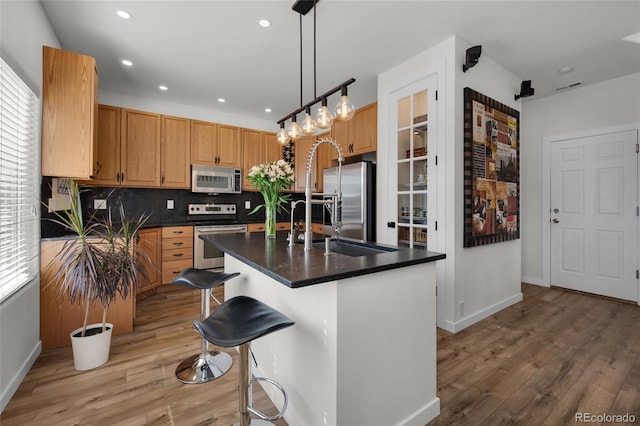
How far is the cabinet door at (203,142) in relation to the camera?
425cm

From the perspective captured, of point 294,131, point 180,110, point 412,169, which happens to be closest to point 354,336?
point 294,131

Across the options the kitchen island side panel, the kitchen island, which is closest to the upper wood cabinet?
the kitchen island

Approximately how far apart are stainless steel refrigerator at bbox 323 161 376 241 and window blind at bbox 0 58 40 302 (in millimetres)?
2758

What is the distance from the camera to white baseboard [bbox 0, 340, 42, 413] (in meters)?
1.64

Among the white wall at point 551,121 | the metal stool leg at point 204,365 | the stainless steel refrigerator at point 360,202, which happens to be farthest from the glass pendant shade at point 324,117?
the white wall at point 551,121

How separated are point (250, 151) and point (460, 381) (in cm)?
404

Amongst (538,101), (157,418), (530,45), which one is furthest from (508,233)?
(157,418)

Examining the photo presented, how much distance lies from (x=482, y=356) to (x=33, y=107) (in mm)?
3783

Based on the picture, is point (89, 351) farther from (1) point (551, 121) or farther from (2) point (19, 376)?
(1) point (551, 121)

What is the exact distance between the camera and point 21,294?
6.16 feet

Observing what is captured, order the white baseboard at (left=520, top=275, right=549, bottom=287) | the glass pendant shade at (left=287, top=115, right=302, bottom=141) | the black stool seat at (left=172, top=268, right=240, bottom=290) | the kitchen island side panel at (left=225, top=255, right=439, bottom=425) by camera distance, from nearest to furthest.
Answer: the kitchen island side panel at (left=225, top=255, right=439, bottom=425)
the black stool seat at (left=172, top=268, right=240, bottom=290)
the glass pendant shade at (left=287, top=115, right=302, bottom=141)
the white baseboard at (left=520, top=275, right=549, bottom=287)

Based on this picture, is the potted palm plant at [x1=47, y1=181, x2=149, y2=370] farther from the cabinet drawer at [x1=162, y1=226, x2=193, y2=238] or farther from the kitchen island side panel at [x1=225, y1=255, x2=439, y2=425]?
the cabinet drawer at [x1=162, y1=226, x2=193, y2=238]

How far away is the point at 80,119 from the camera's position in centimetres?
233

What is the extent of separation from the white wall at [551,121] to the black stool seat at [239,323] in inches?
168
